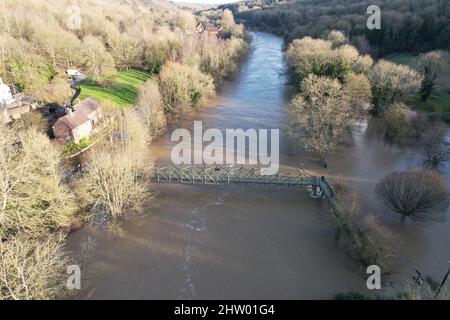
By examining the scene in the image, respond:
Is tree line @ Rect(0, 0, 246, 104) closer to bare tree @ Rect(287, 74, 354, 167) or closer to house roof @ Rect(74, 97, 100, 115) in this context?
house roof @ Rect(74, 97, 100, 115)

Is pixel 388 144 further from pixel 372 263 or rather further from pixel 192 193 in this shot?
pixel 192 193

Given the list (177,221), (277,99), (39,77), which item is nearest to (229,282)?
(177,221)

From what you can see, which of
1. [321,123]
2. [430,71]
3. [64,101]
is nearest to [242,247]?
[321,123]

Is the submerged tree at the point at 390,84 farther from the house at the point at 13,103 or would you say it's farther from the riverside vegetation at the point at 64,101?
the house at the point at 13,103

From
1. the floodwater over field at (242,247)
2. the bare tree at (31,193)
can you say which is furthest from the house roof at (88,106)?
the floodwater over field at (242,247)

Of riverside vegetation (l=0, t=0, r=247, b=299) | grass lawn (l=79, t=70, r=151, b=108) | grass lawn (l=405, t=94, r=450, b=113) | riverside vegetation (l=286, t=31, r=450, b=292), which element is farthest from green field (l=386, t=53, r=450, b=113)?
grass lawn (l=79, t=70, r=151, b=108)

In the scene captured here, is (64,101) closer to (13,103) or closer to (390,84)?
(13,103)
